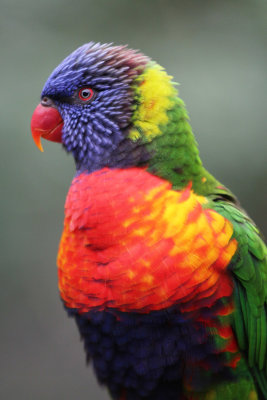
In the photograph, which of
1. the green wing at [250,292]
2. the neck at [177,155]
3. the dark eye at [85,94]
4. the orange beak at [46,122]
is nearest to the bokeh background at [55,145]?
the orange beak at [46,122]

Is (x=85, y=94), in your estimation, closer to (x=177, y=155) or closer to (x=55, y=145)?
(x=177, y=155)

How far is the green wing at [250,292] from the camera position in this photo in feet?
5.29

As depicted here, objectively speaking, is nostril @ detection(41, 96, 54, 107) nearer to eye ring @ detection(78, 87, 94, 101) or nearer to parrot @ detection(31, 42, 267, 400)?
parrot @ detection(31, 42, 267, 400)

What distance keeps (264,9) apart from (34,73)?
215 centimetres

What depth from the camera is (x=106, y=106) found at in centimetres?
176

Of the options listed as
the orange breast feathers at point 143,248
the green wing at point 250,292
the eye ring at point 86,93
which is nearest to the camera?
the orange breast feathers at point 143,248

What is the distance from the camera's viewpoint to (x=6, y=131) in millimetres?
3680

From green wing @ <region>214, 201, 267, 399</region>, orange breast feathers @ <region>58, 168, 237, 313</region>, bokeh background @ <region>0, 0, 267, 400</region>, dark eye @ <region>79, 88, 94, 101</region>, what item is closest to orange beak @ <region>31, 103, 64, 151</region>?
dark eye @ <region>79, 88, 94, 101</region>

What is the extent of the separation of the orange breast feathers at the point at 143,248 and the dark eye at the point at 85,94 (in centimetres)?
35

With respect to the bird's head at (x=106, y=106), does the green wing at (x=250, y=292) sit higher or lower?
lower

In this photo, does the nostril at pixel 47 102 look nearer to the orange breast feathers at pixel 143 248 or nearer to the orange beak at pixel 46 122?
the orange beak at pixel 46 122

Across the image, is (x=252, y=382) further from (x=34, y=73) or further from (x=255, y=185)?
(x=34, y=73)

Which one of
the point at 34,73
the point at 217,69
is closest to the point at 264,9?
the point at 217,69

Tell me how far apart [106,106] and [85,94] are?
114 mm
